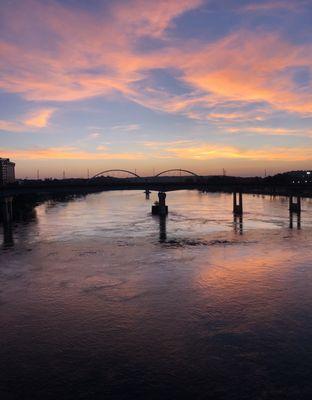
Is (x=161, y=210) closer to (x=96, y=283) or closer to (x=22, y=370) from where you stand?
(x=96, y=283)

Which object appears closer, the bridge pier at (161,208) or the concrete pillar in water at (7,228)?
the concrete pillar in water at (7,228)

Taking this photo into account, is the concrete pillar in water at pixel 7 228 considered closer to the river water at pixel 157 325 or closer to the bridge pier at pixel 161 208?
the river water at pixel 157 325

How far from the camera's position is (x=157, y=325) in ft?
77.0

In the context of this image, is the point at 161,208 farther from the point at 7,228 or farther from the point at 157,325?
the point at 157,325

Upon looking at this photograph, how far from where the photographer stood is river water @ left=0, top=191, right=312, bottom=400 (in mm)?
17281

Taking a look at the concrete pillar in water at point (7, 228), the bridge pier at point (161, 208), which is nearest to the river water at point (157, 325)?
the concrete pillar in water at point (7, 228)

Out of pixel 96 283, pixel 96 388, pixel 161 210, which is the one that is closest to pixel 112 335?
pixel 96 388

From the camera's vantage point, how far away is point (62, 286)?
106 feet

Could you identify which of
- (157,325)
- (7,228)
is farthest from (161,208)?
(157,325)

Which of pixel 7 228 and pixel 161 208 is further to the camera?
pixel 161 208

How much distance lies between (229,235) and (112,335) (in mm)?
42915

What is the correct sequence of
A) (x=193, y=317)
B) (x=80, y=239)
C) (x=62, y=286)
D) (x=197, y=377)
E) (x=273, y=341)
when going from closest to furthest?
(x=197, y=377), (x=273, y=341), (x=193, y=317), (x=62, y=286), (x=80, y=239)

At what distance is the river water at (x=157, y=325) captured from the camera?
17281mm

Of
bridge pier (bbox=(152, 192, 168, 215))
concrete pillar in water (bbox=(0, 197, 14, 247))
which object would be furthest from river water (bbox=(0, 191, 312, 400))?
bridge pier (bbox=(152, 192, 168, 215))
